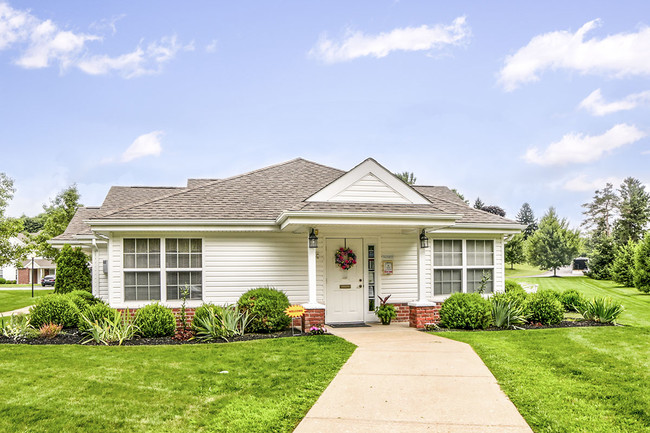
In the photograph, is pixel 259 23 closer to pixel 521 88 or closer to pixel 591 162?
pixel 521 88

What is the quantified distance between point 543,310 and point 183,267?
29.9ft

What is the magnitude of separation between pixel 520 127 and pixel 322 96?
10523 millimetres

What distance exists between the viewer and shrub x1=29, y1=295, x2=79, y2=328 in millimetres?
11312

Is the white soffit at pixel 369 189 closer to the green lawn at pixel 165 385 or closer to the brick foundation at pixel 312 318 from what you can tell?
the brick foundation at pixel 312 318

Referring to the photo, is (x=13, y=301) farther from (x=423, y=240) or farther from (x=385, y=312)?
(x=423, y=240)

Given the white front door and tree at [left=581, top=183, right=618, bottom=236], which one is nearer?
the white front door

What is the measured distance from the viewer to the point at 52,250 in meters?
27.0

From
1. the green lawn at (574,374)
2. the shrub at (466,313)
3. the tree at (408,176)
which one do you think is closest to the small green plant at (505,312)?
the shrub at (466,313)

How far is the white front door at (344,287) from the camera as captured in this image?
12.7 meters

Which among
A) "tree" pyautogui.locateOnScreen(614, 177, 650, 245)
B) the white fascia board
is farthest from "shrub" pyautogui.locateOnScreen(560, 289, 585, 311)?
"tree" pyautogui.locateOnScreen(614, 177, 650, 245)

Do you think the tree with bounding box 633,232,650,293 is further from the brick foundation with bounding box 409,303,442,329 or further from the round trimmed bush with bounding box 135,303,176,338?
the round trimmed bush with bounding box 135,303,176,338

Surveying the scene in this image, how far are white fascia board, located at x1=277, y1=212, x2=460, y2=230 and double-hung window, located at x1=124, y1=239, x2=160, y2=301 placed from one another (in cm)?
328

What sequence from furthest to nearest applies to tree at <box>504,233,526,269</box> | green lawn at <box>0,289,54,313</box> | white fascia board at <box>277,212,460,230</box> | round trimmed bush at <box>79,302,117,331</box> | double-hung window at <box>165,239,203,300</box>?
tree at <box>504,233,526,269</box>
green lawn at <box>0,289,54,313</box>
double-hung window at <box>165,239,203,300</box>
white fascia board at <box>277,212,460,230</box>
round trimmed bush at <box>79,302,117,331</box>

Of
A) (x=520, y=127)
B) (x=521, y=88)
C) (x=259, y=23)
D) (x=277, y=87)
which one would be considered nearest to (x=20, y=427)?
(x=259, y=23)
